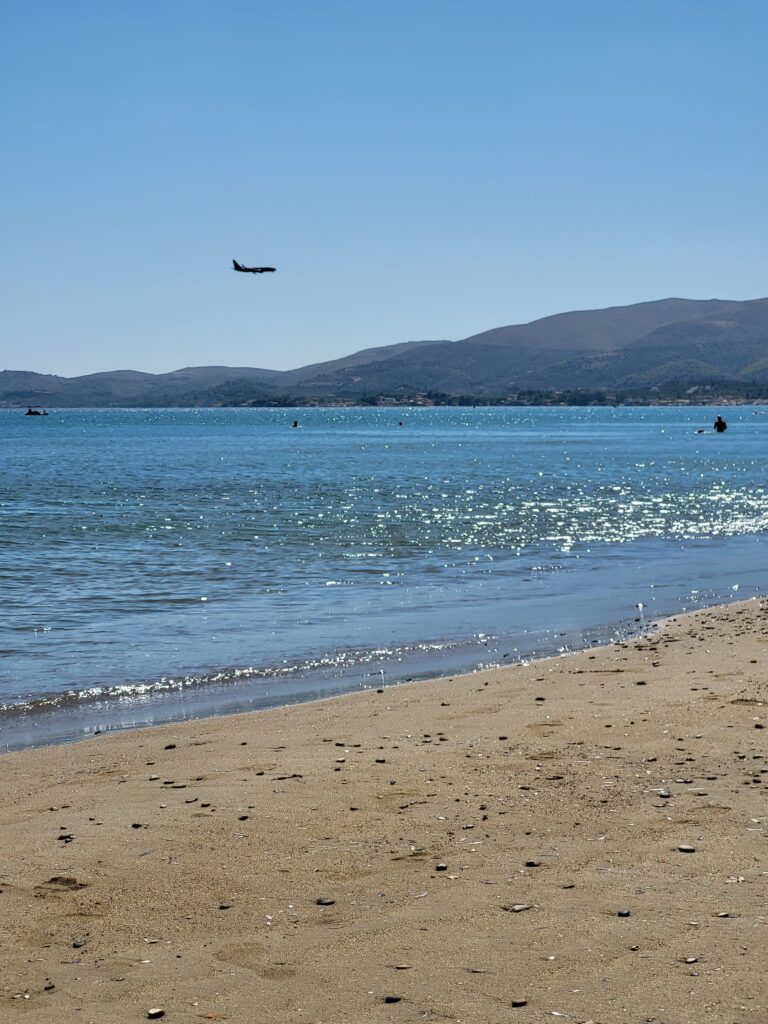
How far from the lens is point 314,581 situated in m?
23.6

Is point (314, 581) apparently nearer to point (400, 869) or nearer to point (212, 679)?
point (212, 679)

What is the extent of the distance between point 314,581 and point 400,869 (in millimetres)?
16388

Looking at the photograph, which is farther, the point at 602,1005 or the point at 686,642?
the point at 686,642

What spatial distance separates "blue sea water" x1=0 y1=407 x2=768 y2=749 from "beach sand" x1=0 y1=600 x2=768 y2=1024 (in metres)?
3.16

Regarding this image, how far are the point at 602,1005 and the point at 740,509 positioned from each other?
123 ft

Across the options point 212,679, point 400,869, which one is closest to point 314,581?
point 212,679

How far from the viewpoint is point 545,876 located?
7.10 metres

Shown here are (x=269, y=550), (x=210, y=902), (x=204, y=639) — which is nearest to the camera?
(x=210, y=902)

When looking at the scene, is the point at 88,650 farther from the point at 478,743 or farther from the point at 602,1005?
the point at 602,1005

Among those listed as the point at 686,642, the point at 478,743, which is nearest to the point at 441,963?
the point at 478,743

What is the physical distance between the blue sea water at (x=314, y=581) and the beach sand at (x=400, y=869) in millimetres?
3164

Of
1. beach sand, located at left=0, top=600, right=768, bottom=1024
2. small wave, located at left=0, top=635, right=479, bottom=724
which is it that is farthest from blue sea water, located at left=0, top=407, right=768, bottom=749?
beach sand, located at left=0, top=600, right=768, bottom=1024

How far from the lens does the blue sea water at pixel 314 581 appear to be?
1486 cm

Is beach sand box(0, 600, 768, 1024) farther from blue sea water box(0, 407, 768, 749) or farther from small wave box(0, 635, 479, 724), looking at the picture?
blue sea water box(0, 407, 768, 749)
